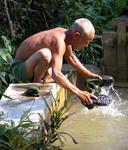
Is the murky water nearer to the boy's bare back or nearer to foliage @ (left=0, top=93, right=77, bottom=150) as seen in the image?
foliage @ (left=0, top=93, right=77, bottom=150)

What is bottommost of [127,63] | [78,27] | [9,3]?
[127,63]

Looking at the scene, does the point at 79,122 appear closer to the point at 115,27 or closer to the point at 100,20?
the point at 115,27

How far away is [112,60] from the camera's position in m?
7.65

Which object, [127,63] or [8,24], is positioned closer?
[127,63]

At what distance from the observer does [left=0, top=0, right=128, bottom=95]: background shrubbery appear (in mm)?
8102

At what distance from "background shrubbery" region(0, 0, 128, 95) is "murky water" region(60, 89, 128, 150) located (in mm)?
1774

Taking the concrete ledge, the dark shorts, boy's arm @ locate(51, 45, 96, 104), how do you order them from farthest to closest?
the dark shorts → boy's arm @ locate(51, 45, 96, 104) → the concrete ledge

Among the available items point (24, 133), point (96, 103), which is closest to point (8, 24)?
point (96, 103)

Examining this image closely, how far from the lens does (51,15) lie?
867 cm

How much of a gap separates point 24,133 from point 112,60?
3703 millimetres

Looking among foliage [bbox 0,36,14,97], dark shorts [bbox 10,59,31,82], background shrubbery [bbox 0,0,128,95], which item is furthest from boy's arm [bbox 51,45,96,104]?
background shrubbery [bbox 0,0,128,95]

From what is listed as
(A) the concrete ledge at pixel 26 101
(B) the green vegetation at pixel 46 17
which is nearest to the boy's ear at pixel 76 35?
(A) the concrete ledge at pixel 26 101

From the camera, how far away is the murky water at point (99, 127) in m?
4.98

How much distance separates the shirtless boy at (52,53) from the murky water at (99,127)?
0.51m
